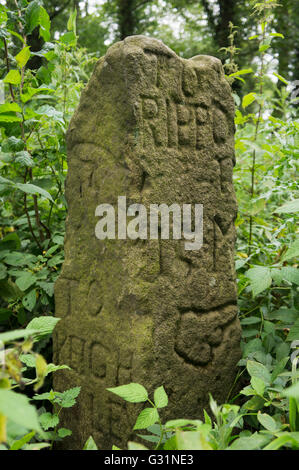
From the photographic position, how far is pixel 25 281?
204cm

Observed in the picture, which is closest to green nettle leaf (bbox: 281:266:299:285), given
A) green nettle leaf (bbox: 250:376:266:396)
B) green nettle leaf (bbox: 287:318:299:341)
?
green nettle leaf (bbox: 287:318:299:341)

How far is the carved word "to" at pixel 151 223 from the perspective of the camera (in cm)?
162

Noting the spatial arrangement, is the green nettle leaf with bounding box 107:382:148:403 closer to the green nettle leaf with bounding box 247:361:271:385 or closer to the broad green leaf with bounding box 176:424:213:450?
the broad green leaf with bounding box 176:424:213:450

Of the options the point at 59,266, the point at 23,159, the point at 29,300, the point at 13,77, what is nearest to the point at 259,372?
the point at 29,300

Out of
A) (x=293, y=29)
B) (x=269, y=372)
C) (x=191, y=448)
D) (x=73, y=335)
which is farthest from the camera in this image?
(x=293, y=29)

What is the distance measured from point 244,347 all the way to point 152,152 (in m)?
0.97

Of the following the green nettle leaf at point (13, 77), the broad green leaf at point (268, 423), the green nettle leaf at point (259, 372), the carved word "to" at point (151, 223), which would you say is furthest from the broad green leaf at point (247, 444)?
the green nettle leaf at point (13, 77)

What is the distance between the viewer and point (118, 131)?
Result: 5.42 ft

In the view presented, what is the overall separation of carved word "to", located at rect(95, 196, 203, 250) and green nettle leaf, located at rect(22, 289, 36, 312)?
55 centimetres

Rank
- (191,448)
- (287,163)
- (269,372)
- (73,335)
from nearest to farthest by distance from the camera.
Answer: (191,448), (269,372), (73,335), (287,163)

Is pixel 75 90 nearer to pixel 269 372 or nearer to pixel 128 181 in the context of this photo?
pixel 128 181

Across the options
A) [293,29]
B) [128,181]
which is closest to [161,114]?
[128,181]

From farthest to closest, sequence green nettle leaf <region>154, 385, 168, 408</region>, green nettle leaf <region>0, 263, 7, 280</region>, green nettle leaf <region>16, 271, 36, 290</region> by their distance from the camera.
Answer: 1. green nettle leaf <region>0, 263, 7, 280</region>
2. green nettle leaf <region>16, 271, 36, 290</region>
3. green nettle leaf <region>154, 385, 168, 408</region>

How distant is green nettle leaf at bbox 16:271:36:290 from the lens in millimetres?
2012
